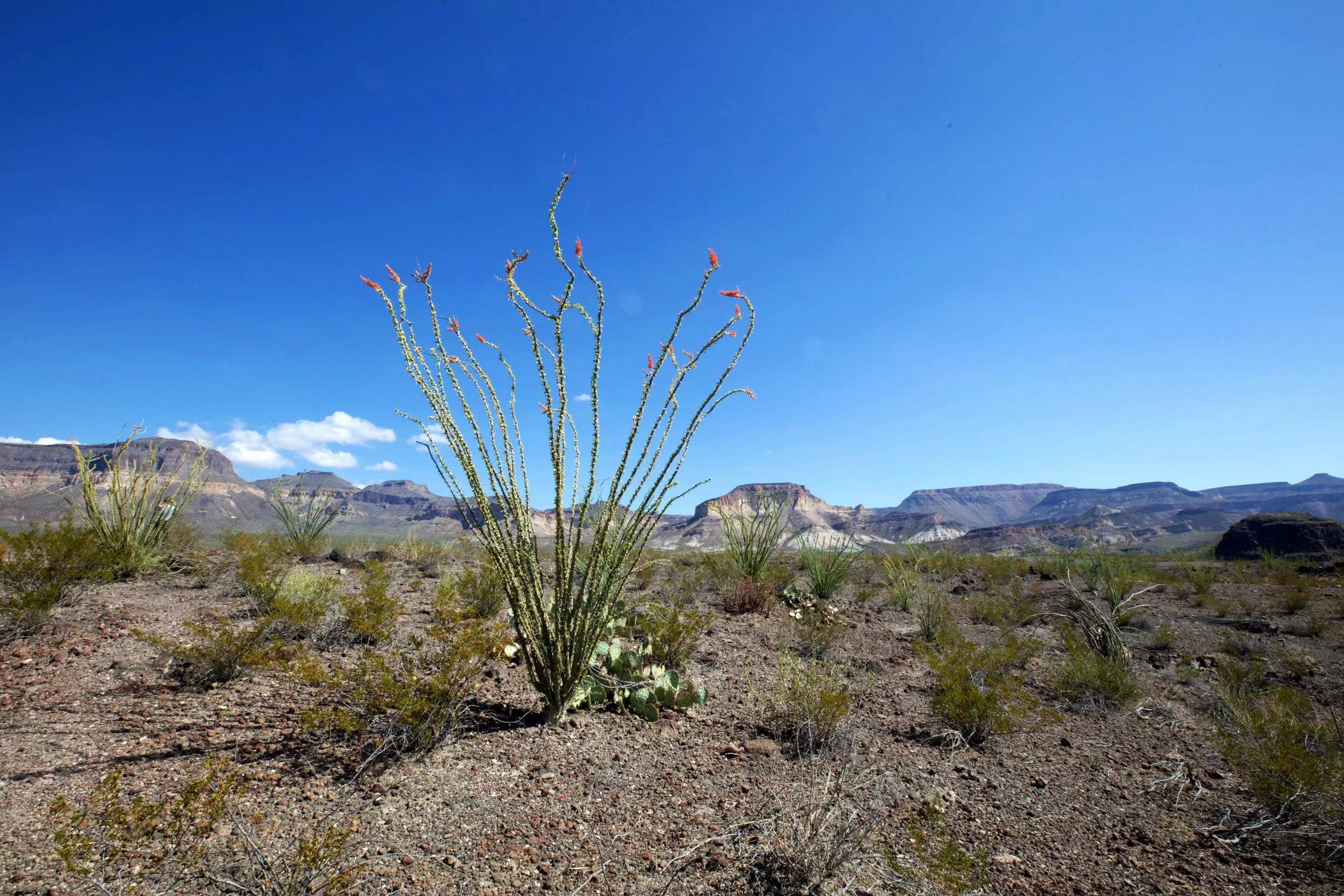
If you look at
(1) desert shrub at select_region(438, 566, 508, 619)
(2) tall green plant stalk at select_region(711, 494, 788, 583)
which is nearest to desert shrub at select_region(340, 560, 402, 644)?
(1) desert shrub at select_region(438, 566, 508, 619)

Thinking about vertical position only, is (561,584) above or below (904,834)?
above

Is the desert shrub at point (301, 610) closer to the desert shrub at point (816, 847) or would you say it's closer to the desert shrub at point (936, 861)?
the desert shrub at point (816, 847)

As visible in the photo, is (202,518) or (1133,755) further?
(202,518)

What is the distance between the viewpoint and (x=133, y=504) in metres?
7.04

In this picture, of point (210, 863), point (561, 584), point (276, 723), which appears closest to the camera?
point (210, 863)

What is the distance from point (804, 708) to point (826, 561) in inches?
233

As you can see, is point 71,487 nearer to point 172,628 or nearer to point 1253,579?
point 172,628

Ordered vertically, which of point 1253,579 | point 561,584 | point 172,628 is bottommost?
point 1253,579

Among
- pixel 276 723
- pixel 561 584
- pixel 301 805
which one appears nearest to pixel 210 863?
pixel 301 805

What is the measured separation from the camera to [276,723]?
341 centimetres

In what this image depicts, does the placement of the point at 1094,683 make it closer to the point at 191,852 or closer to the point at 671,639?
the point at 671,639

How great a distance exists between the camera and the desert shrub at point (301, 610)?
15.4 ft

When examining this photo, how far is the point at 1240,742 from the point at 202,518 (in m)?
122

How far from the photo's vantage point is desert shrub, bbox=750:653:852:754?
3727mm
